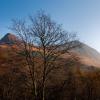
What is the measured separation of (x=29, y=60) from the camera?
27.2 meters

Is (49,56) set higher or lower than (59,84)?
higher

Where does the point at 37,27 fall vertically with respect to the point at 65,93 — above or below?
above

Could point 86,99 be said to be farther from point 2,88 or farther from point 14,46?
point 14,46

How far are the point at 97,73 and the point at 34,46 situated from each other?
151ft

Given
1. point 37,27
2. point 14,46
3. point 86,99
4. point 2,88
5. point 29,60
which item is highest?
point 37,27

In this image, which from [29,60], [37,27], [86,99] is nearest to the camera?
[37,27]

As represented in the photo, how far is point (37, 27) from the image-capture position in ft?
83.6

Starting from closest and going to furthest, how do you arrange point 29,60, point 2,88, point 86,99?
point 29,60 < point 2,88 < point 86,99

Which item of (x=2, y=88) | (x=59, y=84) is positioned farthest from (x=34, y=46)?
(x=59, y=84)

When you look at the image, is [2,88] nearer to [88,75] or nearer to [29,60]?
[88,75]

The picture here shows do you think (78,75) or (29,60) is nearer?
(29,60)

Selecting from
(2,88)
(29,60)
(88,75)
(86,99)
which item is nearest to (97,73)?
(88,75)

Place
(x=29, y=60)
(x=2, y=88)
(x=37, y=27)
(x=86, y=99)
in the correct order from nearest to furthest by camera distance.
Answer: (x=37, y=27) < (x=29, y=60) < (x=2, y=88) < (x=86, y=99)

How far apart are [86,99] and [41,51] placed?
51329 millimetres
